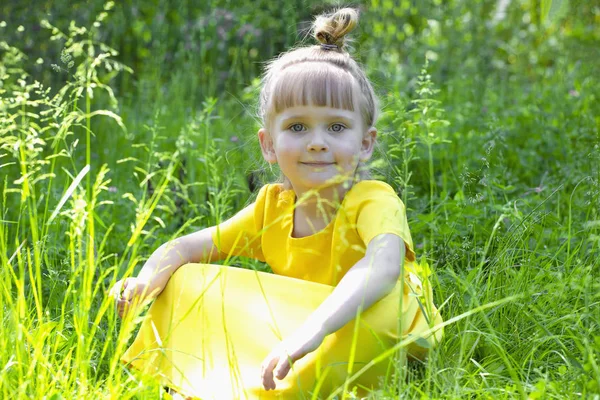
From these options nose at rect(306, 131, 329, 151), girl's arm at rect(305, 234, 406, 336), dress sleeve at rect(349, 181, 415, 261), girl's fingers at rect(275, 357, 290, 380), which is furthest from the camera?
nose at rect(306, 131, 329, 151)

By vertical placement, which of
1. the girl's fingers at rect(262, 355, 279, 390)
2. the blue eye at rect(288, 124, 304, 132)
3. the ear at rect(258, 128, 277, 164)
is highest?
the blue eye at rect(288, 124, 304, 132)

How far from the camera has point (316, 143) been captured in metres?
2.26

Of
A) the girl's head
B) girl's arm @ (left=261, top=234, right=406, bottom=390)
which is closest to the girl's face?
the girl's head

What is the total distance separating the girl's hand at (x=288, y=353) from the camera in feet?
5.96

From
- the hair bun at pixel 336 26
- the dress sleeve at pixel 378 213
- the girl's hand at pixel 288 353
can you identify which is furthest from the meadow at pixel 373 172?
the hair bun at pixel 336 26

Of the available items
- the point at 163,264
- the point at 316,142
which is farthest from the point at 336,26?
the point at 163,264

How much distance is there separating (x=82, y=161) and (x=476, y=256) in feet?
6.90

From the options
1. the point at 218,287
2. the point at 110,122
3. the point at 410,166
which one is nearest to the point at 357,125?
the point at 218,287

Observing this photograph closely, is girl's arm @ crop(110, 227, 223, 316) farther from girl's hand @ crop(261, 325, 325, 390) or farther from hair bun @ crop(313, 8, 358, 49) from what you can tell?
hair bun @ crop(313, 8, 358, 49)

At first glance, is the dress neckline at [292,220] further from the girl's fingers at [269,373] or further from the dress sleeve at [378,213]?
the girl's fingers at [269,373]

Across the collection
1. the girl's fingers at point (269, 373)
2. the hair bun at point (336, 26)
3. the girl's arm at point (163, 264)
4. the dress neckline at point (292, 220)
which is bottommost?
the girl's fingers at point (269, 373)

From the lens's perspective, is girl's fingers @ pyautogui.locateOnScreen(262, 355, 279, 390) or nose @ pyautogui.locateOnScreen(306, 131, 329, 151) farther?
nose @ pyautogui.locateOnScreen(306, 131, 329, 151)

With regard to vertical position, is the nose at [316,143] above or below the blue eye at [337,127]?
below

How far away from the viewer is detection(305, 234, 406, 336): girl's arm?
1.91 metres
